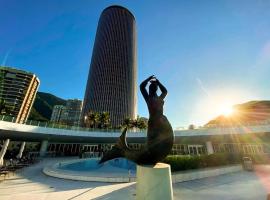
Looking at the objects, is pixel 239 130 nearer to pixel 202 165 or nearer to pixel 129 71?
pixel 202 165

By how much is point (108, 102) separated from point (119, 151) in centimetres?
9195

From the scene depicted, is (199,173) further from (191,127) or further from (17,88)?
(17,88)

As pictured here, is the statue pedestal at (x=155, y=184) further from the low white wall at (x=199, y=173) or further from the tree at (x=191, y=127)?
the tree at (x=191, y=127)

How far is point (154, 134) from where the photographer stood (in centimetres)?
652

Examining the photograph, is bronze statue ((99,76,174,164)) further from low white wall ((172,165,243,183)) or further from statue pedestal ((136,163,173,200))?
low white wall ((172,165,243,183))

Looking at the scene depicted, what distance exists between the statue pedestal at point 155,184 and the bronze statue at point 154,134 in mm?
602

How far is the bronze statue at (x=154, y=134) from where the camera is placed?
6.33m

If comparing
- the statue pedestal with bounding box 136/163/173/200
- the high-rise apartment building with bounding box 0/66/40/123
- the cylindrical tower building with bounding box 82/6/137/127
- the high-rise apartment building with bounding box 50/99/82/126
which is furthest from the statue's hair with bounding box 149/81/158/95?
the high-rise apartment building with bounding box 50/99/82/126

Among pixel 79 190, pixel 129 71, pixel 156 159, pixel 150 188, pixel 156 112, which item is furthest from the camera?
pixel 129 71

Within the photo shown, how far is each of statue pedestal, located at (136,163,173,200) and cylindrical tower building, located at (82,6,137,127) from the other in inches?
3640

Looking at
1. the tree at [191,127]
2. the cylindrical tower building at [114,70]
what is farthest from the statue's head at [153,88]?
the cylindrical tower building at [114,70]

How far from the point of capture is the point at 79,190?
9219 millimetres

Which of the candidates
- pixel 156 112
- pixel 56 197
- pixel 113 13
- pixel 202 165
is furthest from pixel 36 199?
pixel 113 13

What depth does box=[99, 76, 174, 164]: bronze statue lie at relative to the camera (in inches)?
249
